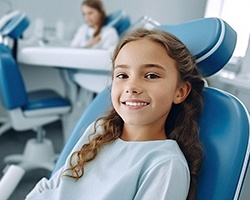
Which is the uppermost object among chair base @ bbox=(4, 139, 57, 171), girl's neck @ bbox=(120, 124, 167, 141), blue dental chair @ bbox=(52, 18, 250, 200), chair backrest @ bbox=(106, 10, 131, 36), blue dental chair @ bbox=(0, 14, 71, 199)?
blue dental chair @ bbox=(52, 18, 250, 200)

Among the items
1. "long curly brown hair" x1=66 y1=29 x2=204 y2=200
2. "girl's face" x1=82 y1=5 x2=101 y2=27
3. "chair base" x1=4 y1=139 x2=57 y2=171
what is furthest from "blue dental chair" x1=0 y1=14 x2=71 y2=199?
"long curly brown hair" x1=66 y1=29 x2=204 y2=200

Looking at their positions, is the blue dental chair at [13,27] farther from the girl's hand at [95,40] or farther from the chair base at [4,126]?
the chair base at [4,126]

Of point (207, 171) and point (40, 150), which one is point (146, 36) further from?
point (40, 150)

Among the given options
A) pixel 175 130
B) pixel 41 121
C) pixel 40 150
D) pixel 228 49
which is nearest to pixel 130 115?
pixel 175 130

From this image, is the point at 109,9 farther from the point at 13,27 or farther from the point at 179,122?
the point at 179,122

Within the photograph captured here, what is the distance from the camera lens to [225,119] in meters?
0.74

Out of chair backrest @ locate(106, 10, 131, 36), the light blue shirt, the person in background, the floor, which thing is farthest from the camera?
chair backrest @ locate(106, 10, 131, 36)

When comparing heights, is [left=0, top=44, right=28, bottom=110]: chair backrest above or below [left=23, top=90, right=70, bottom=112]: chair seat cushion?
above

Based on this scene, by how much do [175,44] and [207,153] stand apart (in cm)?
27

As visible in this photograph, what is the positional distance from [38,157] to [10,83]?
1.97 feet

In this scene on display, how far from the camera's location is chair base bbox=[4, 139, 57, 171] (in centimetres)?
198

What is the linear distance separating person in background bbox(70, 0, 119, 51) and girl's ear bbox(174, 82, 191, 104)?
72.9 inches

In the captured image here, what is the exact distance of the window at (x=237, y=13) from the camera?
59.4 inches

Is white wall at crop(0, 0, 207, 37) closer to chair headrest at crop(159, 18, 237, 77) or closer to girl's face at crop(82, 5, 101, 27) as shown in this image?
girl's face at crop(82, 5, 101, 27)
